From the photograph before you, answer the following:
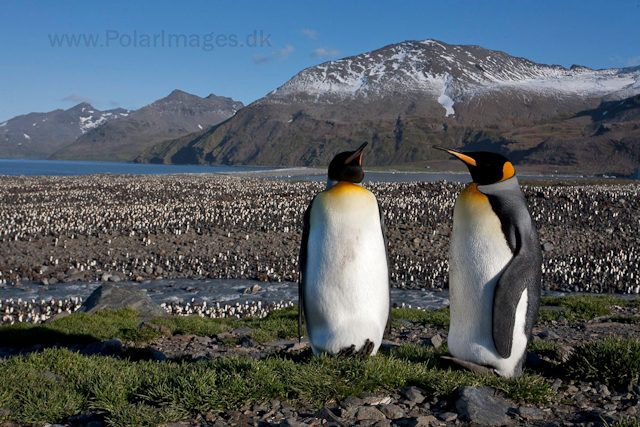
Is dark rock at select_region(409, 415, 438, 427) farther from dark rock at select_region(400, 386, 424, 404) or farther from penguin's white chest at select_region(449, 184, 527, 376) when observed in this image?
penguin's white chest at select_region(449, 184, 527, 376)

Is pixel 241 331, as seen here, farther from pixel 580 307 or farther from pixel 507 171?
pixel 580 307

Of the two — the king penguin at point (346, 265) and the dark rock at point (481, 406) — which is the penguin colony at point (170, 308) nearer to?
the king penguin at point (346, 265)

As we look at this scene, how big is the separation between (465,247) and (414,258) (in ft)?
43.1

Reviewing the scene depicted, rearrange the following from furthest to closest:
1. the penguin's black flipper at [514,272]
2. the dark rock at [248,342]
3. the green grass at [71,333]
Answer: the green grass at [71,333] < the dark rock at [248,342] < the penguin's black flipper at [514,272]

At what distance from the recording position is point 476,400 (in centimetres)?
384

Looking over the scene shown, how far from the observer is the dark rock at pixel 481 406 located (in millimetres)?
3705

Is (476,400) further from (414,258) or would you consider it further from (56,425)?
(414,258)

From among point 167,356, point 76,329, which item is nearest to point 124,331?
point 76,329

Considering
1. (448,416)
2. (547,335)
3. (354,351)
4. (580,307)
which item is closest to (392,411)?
(448,416)

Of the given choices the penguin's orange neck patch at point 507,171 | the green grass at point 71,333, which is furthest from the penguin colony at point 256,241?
the penguin's orange neck patch at point 507,171

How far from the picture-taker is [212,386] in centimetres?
390

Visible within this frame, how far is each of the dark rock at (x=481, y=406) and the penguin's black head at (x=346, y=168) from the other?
2.16 metres

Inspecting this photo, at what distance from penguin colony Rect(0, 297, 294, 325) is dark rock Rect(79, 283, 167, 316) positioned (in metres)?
0.75

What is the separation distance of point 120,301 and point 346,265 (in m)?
7.05
